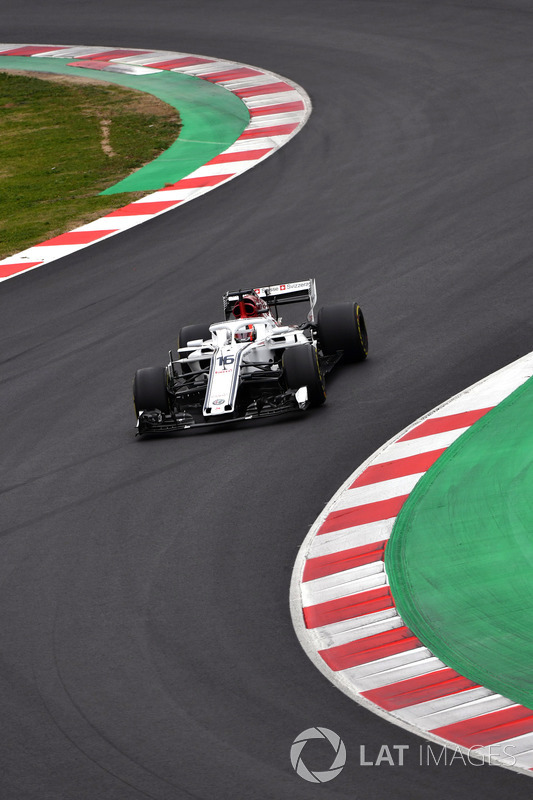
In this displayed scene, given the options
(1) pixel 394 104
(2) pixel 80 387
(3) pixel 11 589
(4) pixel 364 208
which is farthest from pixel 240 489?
(1) pixel 394 104

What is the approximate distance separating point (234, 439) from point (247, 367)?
0.94m

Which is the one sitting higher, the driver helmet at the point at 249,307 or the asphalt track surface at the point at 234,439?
the driver helmet at the point at 249,307

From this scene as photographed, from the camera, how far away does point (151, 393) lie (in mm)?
11781

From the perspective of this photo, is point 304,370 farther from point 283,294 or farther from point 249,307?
point 283,294

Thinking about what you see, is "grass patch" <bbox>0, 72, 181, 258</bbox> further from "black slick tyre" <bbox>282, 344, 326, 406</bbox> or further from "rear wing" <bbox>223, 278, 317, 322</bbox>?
"black slick tyre" <bbox>282, 344, 326, 406</bbox>

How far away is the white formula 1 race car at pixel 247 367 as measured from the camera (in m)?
11.6

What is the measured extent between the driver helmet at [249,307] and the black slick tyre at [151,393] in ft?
4.77

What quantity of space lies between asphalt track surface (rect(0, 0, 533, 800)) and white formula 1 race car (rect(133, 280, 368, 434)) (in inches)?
9.1

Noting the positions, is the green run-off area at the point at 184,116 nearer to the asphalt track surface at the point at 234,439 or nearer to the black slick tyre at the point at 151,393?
the asphalt track surface at the point at 234,439

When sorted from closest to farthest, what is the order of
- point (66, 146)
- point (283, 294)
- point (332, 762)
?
point (332, 762) < point (283, 294) < point (66, 146)

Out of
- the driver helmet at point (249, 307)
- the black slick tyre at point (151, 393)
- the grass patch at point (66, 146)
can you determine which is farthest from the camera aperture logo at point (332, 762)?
the grass patch at point (66, 146)

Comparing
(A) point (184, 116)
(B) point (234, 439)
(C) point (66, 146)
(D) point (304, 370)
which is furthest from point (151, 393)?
(A) point (184, 116)

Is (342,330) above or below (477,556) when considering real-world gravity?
above

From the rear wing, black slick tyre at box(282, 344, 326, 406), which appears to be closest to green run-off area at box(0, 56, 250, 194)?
the rear wing
